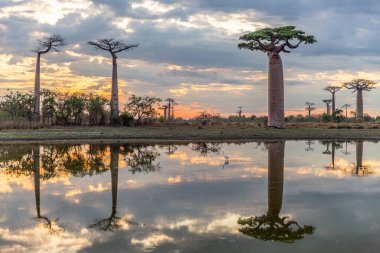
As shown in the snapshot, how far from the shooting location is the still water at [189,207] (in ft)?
20.6

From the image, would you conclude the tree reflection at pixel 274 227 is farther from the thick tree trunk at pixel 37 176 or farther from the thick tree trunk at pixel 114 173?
the thick tree trunk at pixel 37 176

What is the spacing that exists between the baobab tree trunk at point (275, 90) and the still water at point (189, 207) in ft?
81.6

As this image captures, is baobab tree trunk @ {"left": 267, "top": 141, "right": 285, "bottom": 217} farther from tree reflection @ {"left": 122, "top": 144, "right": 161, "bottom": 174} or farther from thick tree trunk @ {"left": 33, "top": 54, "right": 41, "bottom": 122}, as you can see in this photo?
thick tree trunk @ {"left": 33, "top": 54, "right": 41, "bottom": 122}

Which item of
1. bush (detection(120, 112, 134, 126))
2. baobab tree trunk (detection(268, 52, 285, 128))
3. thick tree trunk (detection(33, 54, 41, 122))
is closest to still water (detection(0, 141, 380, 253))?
baobab tree trunk (detection(268, 52, 285, 128))

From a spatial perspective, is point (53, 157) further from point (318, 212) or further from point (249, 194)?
point (318, 212)

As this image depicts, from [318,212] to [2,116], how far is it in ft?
127

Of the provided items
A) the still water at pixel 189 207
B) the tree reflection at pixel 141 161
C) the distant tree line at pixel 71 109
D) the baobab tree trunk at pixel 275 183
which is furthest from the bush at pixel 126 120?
Result: the still water at pixel 189 207

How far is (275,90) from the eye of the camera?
133 feet

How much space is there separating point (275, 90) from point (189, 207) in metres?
33.2

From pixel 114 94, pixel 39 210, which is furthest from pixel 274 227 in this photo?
pixel 114 94

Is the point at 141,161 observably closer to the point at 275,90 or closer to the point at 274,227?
the point at 274,227

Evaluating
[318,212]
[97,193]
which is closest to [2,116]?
[97,193]

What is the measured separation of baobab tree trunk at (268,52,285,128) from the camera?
40281 millimetres

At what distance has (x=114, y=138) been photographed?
1096 inches
